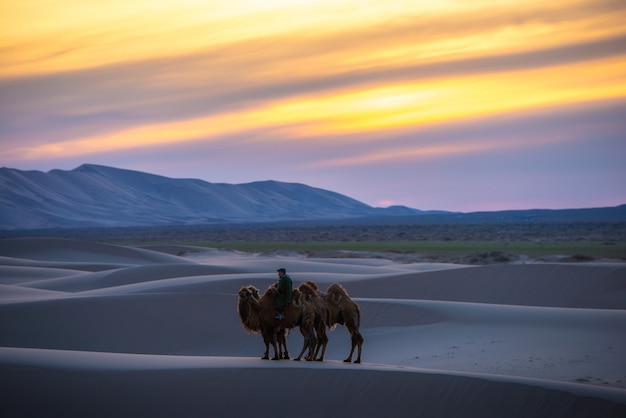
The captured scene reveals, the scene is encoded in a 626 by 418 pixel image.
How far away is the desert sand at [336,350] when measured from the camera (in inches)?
443

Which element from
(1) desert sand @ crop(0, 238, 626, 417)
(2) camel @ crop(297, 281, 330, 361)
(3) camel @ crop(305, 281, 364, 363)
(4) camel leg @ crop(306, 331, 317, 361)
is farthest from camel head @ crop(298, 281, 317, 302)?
(1) desert sand @ crop(0, 238, 626, 417)

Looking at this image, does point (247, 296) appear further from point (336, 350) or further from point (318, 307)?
point (336, 350)

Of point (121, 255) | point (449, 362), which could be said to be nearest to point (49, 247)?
point (121, 255)

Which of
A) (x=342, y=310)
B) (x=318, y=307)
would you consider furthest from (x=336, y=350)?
(x=318, y=307)

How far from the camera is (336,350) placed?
19.2 m

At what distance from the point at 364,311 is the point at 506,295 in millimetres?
8005

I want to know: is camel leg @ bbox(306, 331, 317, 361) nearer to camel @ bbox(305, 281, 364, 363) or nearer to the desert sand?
camel @ bbox(305, 281, 364, 363)

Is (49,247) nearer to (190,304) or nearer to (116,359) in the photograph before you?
(190,304)

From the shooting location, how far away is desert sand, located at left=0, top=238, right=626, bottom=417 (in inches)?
443

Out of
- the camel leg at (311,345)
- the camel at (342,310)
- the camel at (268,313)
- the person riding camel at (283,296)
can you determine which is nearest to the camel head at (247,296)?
the camel at (268,313)

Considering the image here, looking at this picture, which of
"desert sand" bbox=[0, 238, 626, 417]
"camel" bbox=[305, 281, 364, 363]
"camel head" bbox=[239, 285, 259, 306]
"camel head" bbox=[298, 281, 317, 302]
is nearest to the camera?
"desert sand" bbox=[0, 238, 626, 417]

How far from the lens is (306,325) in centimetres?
1198

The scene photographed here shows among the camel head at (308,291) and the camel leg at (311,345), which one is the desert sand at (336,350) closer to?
the camel leg at (311,345)

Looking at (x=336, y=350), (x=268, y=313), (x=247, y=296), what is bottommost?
(x=336, y=350)
